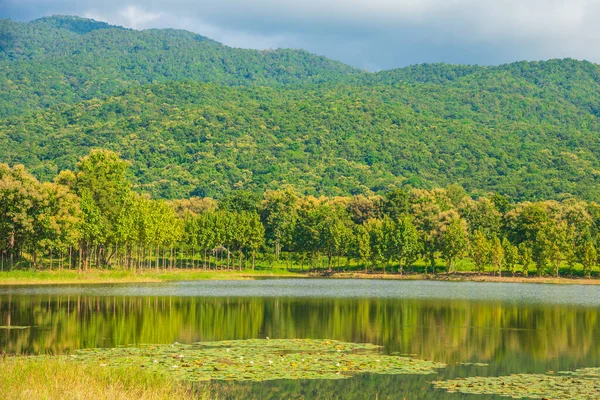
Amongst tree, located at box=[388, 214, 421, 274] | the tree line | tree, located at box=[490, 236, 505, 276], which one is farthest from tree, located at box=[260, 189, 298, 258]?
tree, located at box=[490, 236, 505, 276]

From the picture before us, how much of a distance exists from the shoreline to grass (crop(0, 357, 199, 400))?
6343cm

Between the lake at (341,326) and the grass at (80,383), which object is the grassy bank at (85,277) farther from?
the grass at (80,383)

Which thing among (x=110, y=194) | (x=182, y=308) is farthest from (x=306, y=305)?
(x=110, y=194)

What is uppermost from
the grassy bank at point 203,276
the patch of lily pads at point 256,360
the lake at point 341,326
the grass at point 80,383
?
the grass at point 80,383

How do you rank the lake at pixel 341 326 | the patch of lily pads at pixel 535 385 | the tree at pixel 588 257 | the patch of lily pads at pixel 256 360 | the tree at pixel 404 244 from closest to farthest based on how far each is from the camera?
the patch of lily pads at pixel 535 385
the patch of lily pads at pixel 256 360
the lake at pixel 341 326
the tree at pixel 588 257
the tree at pixel 404 244

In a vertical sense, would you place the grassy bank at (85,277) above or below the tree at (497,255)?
below

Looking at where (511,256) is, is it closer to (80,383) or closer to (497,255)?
(497,255)

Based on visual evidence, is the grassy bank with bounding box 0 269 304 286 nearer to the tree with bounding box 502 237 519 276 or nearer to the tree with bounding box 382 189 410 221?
the tree with bounding box 502 237 519 276

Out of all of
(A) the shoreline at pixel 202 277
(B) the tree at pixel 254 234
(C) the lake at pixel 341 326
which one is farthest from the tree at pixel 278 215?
(C) the lake at pixel 341 326

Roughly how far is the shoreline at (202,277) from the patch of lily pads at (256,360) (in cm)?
5478

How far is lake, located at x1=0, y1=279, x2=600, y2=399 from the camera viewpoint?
2897cm

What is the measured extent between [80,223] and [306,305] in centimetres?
4461

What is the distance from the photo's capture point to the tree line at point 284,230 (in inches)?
3740

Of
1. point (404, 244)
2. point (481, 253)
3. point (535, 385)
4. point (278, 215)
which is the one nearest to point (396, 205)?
point (278, 215)
